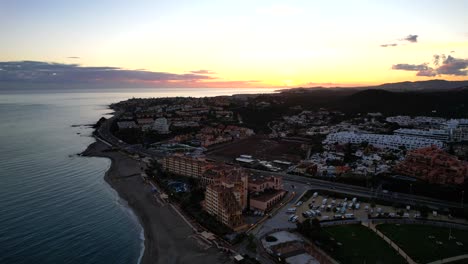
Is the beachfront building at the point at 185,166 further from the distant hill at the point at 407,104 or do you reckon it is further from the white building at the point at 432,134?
the distant hill at the point at 407,104

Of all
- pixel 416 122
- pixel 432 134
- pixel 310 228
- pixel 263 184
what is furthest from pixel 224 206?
pixel 416 122

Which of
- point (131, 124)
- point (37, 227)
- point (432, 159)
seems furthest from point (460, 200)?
point (131, 124)

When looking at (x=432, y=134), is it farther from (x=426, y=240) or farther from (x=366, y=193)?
(x=426, y=240)

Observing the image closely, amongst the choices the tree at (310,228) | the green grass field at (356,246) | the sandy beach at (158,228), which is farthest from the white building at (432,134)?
the sandy beach at (158,228)

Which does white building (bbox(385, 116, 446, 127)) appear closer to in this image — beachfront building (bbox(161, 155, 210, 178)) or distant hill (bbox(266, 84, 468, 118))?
distant hill (bbox(266, 84, 468, 118))

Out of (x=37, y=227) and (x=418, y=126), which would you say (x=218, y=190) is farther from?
(x=418, y=126)

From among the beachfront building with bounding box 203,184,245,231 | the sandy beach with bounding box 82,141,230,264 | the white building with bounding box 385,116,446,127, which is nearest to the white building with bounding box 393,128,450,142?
the white building with bounding box 385,116,446,127
